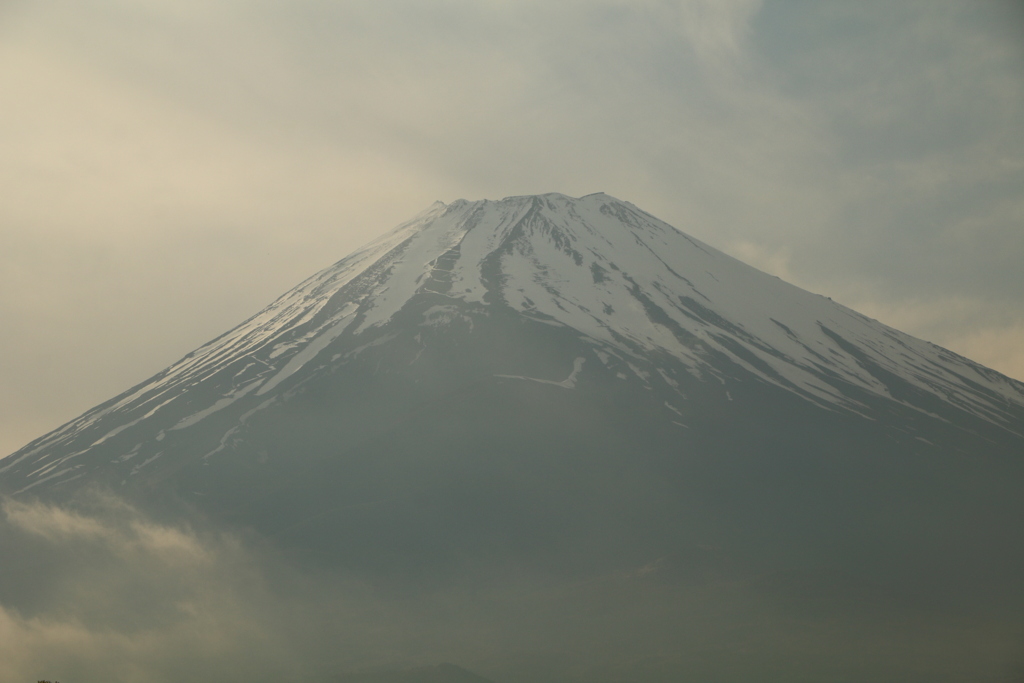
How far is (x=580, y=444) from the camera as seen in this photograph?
85125 millimetres

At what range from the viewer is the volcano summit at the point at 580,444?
256 feet

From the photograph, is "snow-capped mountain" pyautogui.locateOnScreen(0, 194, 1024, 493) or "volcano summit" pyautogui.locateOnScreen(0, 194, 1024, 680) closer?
"volcano summit" pyautogui.locateOnScreen(0, 194, 1024, 680)

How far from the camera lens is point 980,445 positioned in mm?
91375

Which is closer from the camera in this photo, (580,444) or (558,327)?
(580,444)

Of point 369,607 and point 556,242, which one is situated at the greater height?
point 556,242

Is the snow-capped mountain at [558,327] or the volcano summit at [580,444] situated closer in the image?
the volcano summit at [580,444]

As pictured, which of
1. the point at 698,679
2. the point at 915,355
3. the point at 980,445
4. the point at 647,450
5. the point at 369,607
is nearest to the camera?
the point at 698,679

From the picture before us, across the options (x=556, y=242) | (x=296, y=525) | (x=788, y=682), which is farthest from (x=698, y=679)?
(x=556, y=242)

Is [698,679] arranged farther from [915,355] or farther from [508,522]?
[915,355]

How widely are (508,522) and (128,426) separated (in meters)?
38.5

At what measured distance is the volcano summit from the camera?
78.0 metres

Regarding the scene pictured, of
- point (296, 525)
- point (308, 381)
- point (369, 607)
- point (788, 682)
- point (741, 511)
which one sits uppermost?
point (308, 381)

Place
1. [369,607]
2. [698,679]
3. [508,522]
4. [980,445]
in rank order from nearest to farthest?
[698,679] < [369,607] < [508,522] < [980,445]

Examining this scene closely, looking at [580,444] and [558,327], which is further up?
[558,327]
